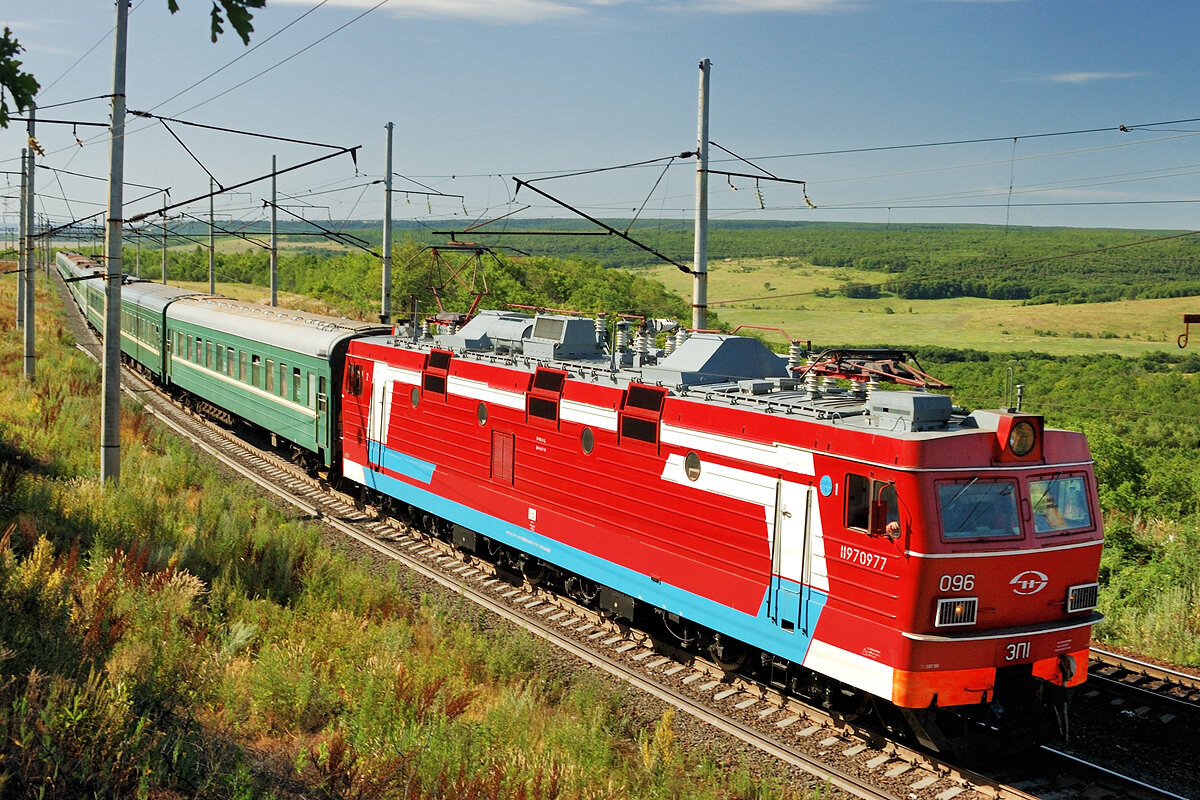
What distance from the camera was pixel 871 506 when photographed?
30.3 ft

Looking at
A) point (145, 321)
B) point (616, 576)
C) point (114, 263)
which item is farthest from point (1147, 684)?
point (145, 321)

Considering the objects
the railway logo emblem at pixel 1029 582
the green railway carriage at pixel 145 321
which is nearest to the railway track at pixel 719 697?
the railway logo emblem at pixel 1029 582

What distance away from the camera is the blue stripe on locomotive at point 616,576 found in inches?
399

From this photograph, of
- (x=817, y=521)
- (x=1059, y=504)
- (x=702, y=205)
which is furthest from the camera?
(x=702, y=205)

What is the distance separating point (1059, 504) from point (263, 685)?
7.72 meters

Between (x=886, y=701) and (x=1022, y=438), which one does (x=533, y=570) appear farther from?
(x=1022, y=438)

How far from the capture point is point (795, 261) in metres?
124

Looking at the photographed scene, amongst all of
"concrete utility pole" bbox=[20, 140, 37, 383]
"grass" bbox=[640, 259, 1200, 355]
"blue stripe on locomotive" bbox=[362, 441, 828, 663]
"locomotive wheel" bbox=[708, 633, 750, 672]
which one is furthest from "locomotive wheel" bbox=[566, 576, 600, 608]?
"grass" bbox=[640, 259, 1200, 355]

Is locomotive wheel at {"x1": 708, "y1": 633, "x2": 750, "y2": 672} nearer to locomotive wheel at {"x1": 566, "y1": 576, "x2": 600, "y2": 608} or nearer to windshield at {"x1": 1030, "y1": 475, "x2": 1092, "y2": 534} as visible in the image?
locomotive wheel at {"x1": 566, "y1": 576, "x2": 600, "y2": 608}

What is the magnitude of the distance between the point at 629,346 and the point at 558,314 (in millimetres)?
1610

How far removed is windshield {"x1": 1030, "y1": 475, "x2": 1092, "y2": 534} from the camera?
375 inches

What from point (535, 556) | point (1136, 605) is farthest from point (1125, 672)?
point (535, 556)

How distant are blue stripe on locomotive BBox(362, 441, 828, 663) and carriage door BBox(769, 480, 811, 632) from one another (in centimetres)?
2

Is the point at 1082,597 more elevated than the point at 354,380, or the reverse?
the point at 354,380
